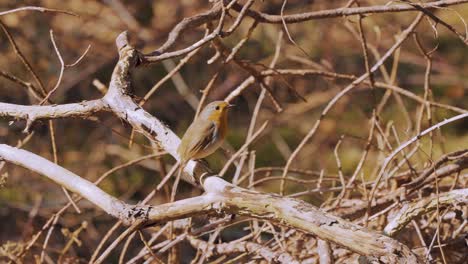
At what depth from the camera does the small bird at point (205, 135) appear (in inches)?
81.2

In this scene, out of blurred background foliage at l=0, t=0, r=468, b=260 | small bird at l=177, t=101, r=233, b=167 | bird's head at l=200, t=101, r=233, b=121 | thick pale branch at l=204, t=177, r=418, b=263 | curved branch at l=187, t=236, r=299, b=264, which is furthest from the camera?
blurred background foliage at l=0, t=0, r=468, b=260

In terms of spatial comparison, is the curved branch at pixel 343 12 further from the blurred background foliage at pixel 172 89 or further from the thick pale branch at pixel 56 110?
the blurred background foliage at pixel 172 89

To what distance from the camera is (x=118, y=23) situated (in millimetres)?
5992

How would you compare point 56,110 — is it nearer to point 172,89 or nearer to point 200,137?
point 200,137

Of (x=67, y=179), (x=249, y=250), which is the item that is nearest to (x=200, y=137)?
(x=249, y=250)

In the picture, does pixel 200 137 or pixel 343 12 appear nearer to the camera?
pixel 200 137

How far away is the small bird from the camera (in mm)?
2062

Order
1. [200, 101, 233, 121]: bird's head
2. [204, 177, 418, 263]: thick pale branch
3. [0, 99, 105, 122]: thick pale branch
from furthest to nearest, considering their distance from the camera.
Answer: [200, 101, 233, 121]: bird's head
[0, 99, 105, 122]: thick pale branch
[204, 177, 418, 263]: thick pale branch

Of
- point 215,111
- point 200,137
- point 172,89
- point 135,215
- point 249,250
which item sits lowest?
point 135,215

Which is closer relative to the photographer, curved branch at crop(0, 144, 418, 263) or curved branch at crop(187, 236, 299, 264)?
curved branch at crop(0, 144, 418, 263)

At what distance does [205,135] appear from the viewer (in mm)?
2316

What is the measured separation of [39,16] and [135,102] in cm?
429

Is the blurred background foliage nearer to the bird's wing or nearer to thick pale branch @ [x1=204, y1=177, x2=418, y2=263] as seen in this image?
the bird's wing

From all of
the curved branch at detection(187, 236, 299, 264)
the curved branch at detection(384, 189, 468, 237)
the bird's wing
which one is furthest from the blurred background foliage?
the curved branch at detection(384, 189, 468, 237)
